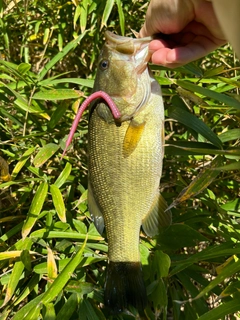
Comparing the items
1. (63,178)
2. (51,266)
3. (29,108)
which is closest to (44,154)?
(63,178)

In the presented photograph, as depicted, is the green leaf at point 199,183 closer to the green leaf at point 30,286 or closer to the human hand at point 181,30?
the human hand at point 181,30

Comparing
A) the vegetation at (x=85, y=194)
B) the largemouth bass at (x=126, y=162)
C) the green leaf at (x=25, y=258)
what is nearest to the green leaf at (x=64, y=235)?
the vegetation at (x=85, y=194)

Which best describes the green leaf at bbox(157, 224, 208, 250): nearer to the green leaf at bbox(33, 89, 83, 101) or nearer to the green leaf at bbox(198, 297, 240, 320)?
the green leaf at bbox(198, 297, 240, 320)

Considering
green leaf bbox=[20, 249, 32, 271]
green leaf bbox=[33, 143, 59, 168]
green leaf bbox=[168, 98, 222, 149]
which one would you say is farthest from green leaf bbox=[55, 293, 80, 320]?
green leaf bbox=[168, 98, 222, 149]

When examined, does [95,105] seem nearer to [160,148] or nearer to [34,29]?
[160,148]

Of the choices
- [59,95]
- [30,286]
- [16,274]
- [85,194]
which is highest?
[59,95]

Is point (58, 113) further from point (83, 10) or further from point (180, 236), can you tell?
point (180, 236)
